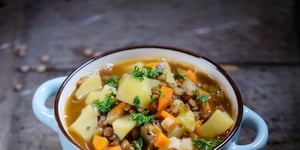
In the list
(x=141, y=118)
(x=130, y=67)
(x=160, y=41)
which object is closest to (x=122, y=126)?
(x=141, y=118)

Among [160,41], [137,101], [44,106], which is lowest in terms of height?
[160,41]

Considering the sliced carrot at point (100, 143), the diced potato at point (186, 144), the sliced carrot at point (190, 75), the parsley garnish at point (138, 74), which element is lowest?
the sliced carrot at point (100, 143)

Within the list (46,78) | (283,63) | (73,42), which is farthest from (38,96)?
(283,63)

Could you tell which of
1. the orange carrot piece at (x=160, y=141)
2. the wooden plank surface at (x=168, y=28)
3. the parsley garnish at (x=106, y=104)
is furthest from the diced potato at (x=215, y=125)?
the wooden plank surface at (x=168, y=28)

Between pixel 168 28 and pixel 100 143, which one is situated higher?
pixel 100 143

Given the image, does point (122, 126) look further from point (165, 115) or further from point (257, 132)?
point (257, 132)

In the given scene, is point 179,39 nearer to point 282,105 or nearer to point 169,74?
point 282,105

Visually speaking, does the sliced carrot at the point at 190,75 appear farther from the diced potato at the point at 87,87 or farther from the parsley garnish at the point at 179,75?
the diced potato at the point at 87,87

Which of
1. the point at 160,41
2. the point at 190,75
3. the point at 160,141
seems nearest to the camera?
the point at 160,141
